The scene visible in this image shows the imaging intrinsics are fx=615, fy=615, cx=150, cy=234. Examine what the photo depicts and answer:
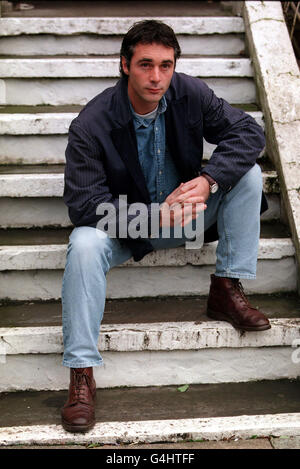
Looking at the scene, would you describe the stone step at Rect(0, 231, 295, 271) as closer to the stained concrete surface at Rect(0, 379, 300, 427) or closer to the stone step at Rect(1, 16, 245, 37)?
the stained concrete surface at Rect(0, 379, 300, 427)

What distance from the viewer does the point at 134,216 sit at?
2.58m

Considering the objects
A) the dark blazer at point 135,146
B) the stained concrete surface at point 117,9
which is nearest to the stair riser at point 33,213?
the dark blazer at point 135,146

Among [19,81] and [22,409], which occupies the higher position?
[19,81]

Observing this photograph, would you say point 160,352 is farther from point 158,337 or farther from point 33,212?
point 33,212

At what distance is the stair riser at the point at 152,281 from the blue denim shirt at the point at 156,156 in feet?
1.32

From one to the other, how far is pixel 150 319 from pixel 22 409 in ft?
2.26

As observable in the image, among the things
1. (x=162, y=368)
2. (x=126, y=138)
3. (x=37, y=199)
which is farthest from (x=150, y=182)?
(x=162, y=368)

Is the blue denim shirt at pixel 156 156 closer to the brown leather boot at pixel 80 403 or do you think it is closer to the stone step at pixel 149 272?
the stone step at pixel 149 272

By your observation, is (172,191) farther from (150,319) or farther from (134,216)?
(150,319)

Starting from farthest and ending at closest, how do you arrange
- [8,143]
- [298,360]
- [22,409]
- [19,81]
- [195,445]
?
1. [19,81]
2. [8,143]
3. [298,360]
4. [22,409]
5. [195,445]

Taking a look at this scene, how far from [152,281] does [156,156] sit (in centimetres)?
64

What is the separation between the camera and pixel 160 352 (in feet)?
9.04

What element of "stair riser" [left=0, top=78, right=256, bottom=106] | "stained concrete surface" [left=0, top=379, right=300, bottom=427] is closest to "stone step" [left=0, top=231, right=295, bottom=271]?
"stained concrete surface" [left=0, top=379, right=300, bottom=427]
